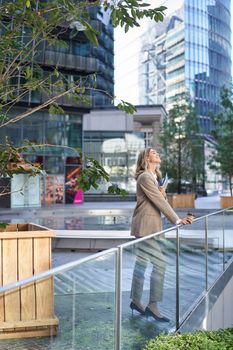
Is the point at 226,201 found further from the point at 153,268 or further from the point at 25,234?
the point at 25,234

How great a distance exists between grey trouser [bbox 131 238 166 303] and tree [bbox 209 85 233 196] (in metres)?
26.6

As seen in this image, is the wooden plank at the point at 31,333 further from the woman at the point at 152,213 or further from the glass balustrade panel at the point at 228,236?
the glass balustrade panel at the point at 228,236

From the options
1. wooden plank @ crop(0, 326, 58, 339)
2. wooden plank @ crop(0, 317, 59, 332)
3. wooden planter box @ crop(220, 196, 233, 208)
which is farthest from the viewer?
wooden planter box @ crop(220, 196, 233, 208)

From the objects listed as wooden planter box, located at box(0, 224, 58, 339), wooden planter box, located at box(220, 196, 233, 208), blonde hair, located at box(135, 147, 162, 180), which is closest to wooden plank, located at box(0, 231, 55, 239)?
wooden planter box, located at box(0, 224, 58, 339)

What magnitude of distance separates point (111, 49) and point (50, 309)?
70740 mm

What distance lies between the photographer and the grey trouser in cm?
436

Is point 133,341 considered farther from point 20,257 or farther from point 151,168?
point 151,168

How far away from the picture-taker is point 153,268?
4766mm

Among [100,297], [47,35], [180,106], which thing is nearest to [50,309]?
[100,297]

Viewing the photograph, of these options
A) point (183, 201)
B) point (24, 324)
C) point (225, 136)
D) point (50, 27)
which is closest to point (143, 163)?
point (50, 27)

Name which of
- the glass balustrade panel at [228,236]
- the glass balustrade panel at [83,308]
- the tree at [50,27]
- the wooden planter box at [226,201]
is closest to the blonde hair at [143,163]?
the tree at [50,27]

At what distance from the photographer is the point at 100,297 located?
3.65 m

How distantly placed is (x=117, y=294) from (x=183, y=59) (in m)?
104

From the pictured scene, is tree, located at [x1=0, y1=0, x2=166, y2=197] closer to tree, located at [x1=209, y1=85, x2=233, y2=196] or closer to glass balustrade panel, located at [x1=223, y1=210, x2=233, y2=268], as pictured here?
glass balustrade panel, located at [x1=223, y1=210, x2=233, y2=268]
